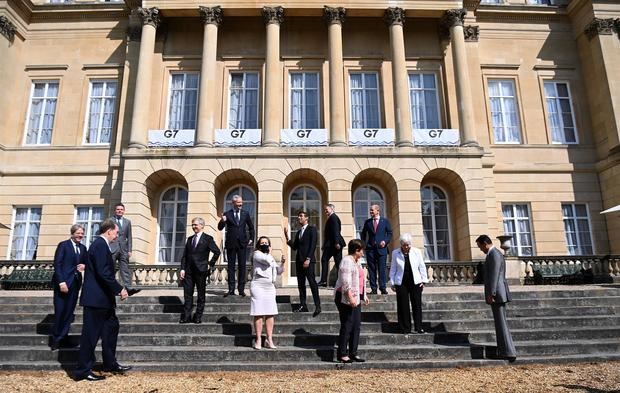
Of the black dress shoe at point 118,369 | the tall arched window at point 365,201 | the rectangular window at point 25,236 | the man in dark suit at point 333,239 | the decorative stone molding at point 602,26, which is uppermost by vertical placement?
the decorative stone molding at point 602,26

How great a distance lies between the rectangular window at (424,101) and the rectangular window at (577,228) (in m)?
6.70

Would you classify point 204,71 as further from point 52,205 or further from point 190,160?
point 52,205

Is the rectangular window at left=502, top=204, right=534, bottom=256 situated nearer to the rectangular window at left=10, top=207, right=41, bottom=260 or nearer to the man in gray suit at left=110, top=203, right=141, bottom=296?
the man in gray suit at left=110, top=203, right=141, bottom=296

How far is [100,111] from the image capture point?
63.1ft

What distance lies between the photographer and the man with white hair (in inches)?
298

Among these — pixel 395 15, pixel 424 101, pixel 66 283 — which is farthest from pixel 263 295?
pixel 395 15

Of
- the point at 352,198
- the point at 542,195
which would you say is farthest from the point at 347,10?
the point at 542,195

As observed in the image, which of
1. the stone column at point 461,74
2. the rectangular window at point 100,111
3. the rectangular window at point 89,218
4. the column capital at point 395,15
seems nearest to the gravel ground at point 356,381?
the stone column at point 461,74

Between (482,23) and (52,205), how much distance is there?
20612mm

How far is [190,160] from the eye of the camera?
16531mm

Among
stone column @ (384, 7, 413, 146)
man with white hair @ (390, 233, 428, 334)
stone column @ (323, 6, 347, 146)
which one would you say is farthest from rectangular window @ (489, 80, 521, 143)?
man with white hair @ (390, 233, 428, 334)

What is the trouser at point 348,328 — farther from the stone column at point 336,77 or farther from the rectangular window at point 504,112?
the rectangular window at point 504,112

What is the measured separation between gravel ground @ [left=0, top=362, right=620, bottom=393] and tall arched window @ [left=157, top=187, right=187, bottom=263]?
10.9m

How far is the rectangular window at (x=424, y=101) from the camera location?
62.1ft
